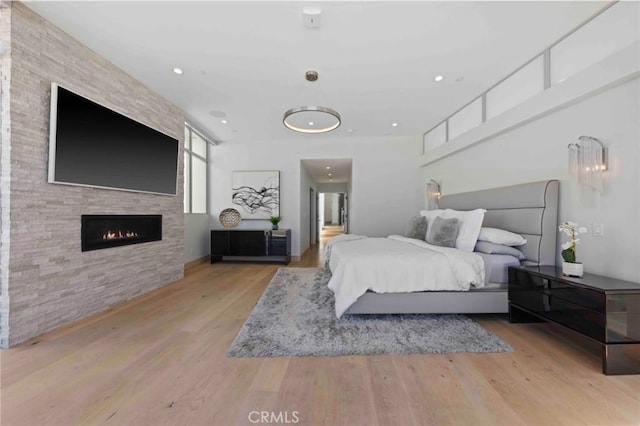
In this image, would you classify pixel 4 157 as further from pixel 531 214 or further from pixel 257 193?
pixel 531 214

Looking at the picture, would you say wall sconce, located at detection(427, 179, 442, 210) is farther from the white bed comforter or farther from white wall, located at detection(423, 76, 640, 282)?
the white bed comforter

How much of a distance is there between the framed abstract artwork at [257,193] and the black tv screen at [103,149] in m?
1.96

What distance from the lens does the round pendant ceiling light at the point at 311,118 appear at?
9.31 ft

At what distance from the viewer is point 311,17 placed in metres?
2.09

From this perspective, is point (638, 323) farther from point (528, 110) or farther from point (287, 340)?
point (287, 340)

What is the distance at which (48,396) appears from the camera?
1.45m

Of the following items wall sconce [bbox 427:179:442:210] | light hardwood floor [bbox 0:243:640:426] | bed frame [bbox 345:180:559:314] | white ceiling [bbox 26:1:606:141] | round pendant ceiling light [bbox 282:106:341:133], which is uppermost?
white ceiling [bbox 26:1:606:141]

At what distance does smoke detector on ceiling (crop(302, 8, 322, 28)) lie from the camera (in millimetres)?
2043

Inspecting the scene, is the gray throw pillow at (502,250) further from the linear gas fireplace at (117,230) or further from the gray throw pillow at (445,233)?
the linear gas fireplace at (117,230)

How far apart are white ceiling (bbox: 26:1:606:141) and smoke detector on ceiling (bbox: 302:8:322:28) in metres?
0.04

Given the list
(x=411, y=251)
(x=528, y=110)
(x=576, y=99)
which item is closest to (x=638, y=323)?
(x=411, y=251)

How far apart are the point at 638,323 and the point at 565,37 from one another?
8.40ft

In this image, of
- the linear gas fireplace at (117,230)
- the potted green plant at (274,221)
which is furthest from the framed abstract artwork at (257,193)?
the linear gas fireplace at (117,230)

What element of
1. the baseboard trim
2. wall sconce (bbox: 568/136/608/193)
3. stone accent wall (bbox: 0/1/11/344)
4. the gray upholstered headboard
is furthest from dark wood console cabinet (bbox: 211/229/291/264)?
wall sconce (bbox: 568/136/608/193)
